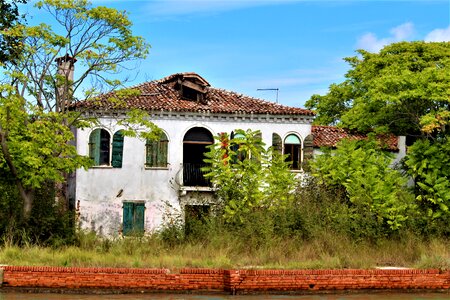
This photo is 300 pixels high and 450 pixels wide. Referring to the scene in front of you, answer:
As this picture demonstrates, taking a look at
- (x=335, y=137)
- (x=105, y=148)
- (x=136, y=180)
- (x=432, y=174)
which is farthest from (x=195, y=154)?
(x=432, y=174)

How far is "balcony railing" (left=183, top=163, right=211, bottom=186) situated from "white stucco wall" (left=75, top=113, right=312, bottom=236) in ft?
0.98

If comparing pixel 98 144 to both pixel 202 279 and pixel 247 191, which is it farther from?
pixel 202 279

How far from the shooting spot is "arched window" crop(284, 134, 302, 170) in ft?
103

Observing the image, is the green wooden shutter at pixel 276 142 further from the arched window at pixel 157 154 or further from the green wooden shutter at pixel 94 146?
the green wooden shutter at pixel 94 146

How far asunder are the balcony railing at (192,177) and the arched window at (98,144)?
3.22 m

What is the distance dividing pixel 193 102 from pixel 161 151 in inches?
98.6

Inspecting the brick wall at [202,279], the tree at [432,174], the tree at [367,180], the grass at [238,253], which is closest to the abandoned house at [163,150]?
the tree at [367,180]

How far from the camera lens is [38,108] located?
23.8 m

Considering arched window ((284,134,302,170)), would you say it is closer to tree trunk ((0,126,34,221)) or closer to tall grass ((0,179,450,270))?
tall grass ((0,179,450,270))

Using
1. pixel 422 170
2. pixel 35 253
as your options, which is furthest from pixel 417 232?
pixel 35 253

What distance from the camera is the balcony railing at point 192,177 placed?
30.4 meters

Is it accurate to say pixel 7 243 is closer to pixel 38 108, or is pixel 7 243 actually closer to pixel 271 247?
pixel 38 108

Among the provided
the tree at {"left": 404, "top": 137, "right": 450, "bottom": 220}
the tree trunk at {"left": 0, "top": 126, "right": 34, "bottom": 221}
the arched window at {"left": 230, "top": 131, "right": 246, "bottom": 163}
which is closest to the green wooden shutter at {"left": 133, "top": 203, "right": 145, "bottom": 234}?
the arched window at {"left": 230, "top": 131, "right": 246, "bottom": 163}

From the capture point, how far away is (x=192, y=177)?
30422 millimetres
